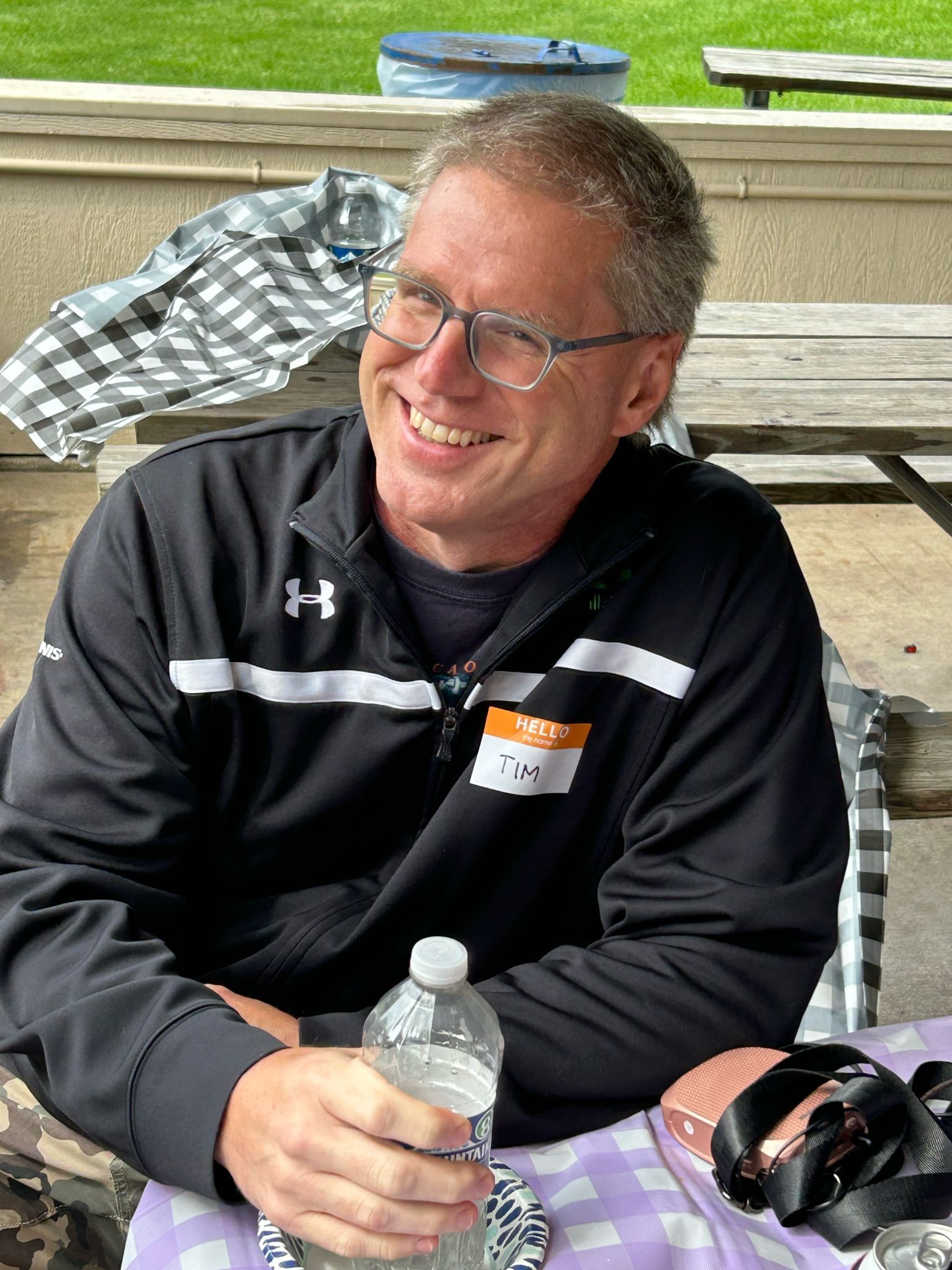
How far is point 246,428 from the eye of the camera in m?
1.66

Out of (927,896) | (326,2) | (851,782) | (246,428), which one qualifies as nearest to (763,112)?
(927,896)

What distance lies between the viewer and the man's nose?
1.51 meters

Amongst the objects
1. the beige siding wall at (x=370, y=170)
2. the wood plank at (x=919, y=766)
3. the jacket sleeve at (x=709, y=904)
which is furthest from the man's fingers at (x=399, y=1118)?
the beige siding wall at (x=370, y=170)

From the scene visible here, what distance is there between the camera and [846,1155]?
116cm

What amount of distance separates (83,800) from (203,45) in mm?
11050

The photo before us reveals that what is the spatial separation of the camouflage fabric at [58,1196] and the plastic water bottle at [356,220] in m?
2.85

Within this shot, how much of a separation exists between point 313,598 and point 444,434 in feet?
0.80

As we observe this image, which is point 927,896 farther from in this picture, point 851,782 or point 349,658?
point 349,658

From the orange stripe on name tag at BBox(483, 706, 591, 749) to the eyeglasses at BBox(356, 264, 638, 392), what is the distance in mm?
378

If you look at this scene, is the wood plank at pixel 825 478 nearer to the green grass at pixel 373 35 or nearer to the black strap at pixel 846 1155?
the black strap at pixel 846 1155

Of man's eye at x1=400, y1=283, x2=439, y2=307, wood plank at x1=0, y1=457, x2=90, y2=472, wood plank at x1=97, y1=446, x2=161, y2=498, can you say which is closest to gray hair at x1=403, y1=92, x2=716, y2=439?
man's eye at x1=400, y1=283, x2=439, y2=307

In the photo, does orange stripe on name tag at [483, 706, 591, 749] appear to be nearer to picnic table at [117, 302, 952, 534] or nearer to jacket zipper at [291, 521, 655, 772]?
jacket zipper at [291, 521, 655, 772]

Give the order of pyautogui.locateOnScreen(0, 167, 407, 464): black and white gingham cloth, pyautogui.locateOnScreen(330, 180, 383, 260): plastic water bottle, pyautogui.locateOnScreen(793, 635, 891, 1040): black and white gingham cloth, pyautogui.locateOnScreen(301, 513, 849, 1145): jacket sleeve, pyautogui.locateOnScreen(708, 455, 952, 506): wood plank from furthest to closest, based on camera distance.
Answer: pyautogui.locateOnScreen(330, 180, 383, 260): plastic water bottle < pyautogui.locateOnScreen(708, 455, 952, 506): wood plank < pyautogui.locateOnScreen(0, 167, 407, 464): black and white gingham cloth < pyautogui.locateOnScreen(793, 635, 891, 1040): black and white gingham cloth < pyautogui.locateOnScreen(301, 513, 849, 1145): jacket sleeve

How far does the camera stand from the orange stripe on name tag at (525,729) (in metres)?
1.57
